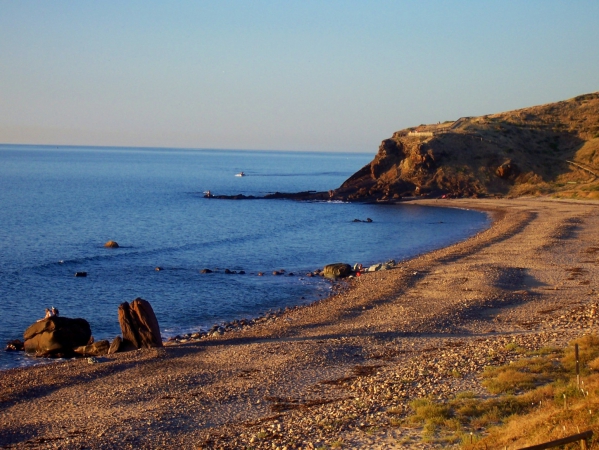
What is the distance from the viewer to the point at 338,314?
28594 mm

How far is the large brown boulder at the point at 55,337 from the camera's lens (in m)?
24.3

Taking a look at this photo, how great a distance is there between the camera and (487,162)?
318 feet

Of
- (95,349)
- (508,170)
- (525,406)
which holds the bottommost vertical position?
(95,349)

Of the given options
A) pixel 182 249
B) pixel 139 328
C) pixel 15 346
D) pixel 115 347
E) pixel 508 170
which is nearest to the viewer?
pixel 115 347

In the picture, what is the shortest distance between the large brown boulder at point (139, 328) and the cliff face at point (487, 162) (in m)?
74.0

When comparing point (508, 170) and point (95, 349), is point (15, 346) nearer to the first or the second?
point (95, 349)

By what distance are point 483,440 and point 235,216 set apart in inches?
2815

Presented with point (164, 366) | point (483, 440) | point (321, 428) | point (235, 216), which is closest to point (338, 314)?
point (164, 366)

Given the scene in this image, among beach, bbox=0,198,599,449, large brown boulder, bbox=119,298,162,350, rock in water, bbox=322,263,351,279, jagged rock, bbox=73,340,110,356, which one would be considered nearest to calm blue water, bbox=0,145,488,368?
rock in water, bbox=322,263,351,279

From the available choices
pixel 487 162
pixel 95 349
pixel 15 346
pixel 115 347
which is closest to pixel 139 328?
pixel 115 347

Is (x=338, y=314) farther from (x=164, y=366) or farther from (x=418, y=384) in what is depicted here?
(x=418, y=384)

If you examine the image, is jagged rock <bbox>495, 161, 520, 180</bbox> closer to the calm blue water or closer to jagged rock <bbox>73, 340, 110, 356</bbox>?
the calm blue water

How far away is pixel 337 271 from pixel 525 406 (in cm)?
2706

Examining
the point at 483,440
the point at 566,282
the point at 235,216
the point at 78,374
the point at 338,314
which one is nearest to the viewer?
the point at 483,440
